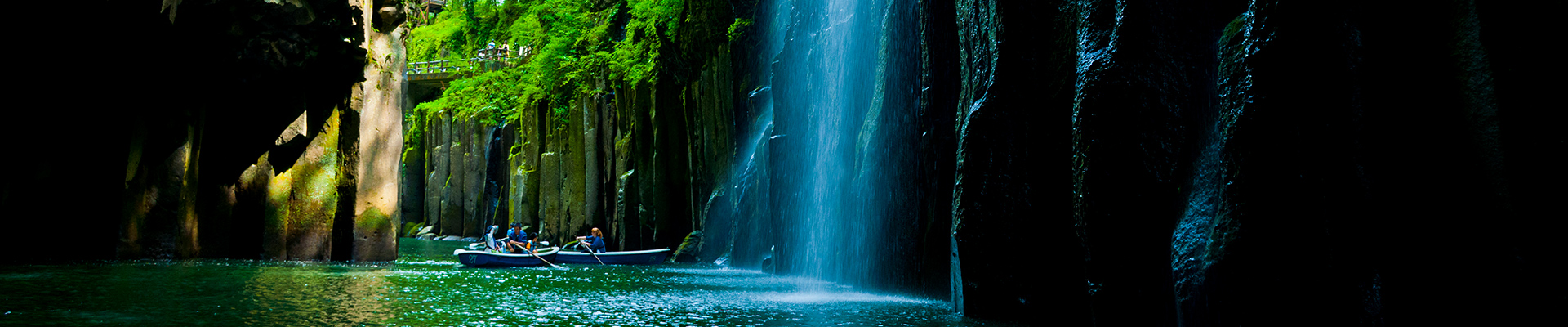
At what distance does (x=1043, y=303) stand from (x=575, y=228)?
73.8ft

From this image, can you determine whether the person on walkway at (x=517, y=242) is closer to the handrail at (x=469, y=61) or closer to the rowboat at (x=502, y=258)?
the rowboat at (x=502, y=258)

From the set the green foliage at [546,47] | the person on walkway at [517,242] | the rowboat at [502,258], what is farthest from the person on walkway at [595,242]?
the green foliage at [546,47]

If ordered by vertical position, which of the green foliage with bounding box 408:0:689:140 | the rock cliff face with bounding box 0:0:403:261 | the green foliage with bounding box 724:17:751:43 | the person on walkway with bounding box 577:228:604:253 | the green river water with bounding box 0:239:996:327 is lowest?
the green river water with bounding box 0:239:996:327

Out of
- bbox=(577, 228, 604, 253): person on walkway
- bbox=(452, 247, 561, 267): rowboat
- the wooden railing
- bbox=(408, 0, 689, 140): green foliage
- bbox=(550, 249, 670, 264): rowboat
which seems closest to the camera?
bbox=(452, 247, 561, 267): rowboat

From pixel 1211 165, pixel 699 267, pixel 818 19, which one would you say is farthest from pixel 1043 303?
pixel 699 267

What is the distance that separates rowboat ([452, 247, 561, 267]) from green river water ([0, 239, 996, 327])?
194 cm

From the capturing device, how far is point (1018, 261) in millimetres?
7934

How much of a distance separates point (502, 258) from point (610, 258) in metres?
2.76

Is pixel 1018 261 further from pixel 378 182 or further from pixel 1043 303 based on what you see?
pixel 378 182

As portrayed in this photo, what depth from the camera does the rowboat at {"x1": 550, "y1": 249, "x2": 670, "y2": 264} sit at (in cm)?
2048

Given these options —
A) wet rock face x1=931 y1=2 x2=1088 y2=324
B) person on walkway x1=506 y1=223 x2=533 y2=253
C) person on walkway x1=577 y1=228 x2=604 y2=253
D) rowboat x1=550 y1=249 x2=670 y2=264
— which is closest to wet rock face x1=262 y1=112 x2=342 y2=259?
person on walkway x1=506 y1=223 x2=533 y2=253

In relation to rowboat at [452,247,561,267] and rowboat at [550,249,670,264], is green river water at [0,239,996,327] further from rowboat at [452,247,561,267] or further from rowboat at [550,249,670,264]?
rowboat at [550,249,670,264]

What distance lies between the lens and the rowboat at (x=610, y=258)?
67.2 ft

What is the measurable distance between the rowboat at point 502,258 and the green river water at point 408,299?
6.35 ft
